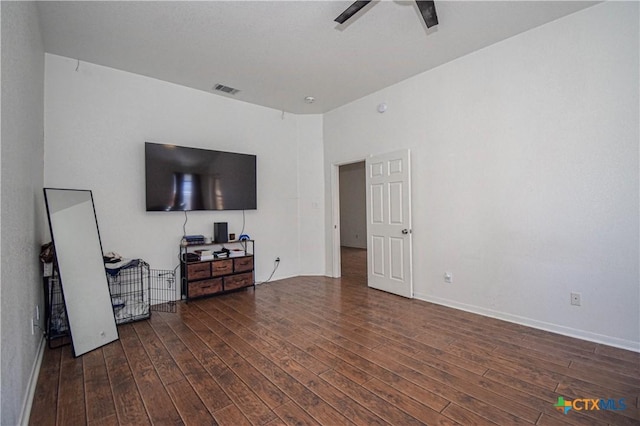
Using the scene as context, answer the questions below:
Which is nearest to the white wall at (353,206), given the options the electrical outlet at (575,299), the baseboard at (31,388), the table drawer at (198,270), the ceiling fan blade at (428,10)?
the table drawer at (198,270)

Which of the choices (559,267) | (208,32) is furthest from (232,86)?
(559,267)

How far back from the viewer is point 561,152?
9.07ft

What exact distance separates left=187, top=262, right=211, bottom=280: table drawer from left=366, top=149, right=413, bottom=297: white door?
238 centimetres

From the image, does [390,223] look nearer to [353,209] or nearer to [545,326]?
[545,326]

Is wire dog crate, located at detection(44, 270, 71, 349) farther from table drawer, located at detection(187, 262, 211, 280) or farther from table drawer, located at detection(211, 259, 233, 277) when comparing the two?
table drawer, located at detection(211, 259, 233, 277)

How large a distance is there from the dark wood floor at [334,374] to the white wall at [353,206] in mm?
5665

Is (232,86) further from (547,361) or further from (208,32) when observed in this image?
(547,361)

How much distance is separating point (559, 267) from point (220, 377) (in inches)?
125

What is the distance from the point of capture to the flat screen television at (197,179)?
3676mm

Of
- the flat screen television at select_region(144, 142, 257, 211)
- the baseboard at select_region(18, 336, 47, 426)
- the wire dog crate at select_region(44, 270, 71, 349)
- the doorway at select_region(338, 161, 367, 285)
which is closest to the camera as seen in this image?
the baseboard at select_region(18, 336, 47, 426)

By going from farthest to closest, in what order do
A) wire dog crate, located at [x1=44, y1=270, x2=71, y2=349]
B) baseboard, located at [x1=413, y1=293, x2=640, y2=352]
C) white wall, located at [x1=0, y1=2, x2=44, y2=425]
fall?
wire dog crate, located at [x1=44, y1=270, x2=71, y2=349] → baseboard, located at [x1=413, y1=293, x2=640, y2=352] → white wall, located at [x1=0, y1=2, x2=44, y2=425]

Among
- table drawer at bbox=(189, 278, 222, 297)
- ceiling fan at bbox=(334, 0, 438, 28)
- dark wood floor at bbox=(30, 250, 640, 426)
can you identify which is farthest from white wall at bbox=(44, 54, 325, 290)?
ceiling fan at bbox=(334, 0, 438, 28)

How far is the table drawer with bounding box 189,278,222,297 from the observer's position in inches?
150

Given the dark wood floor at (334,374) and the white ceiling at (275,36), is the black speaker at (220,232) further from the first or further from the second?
the white ceiling at (275,36)
